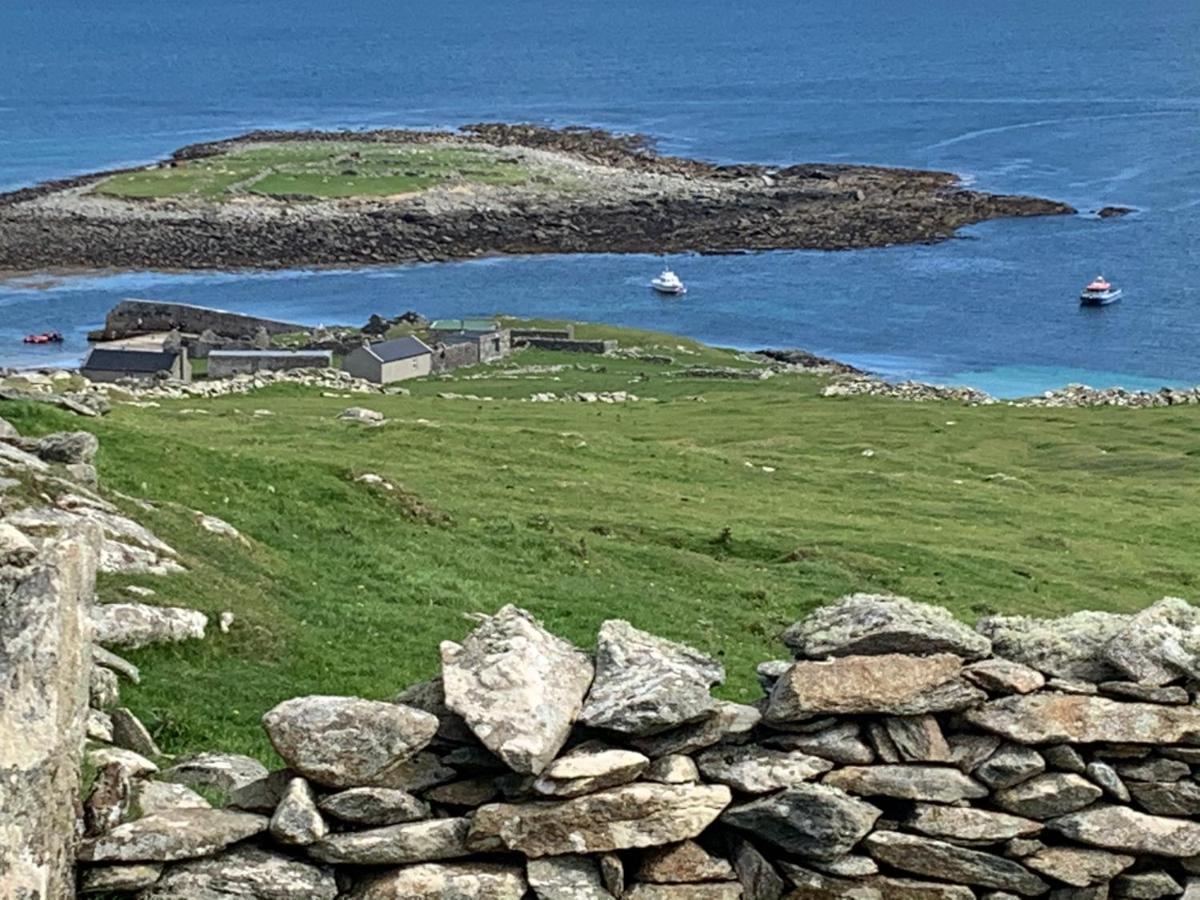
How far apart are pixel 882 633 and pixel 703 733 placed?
2256 millimetres

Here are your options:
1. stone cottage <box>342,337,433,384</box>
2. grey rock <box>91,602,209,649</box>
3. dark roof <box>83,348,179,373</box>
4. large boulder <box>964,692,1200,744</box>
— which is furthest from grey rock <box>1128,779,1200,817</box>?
dark roof <box>83,348,179,373</box>

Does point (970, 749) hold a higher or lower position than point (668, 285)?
higher

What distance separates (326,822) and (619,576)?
68.4 ft

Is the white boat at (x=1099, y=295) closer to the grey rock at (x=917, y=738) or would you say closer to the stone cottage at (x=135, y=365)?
the stone cottage at (x=135, y=365)

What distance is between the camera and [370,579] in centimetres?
3111

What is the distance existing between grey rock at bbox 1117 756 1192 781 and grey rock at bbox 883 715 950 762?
1780 mm

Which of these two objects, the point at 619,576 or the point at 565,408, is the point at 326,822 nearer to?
the point at 619,576

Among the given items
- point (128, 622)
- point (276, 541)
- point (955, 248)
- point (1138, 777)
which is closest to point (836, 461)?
point (276, 541)

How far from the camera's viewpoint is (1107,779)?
51.9 feet

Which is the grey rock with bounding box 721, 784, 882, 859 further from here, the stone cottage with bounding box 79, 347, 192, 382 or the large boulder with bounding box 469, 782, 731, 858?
the stone cottage with bounding box 79, 347, 192, 382

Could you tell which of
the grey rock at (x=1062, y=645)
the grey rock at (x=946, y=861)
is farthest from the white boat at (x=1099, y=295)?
the grey rock at (x=946, y=861)

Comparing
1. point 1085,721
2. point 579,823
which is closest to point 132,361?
point 579,823

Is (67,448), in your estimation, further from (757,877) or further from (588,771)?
(757,877)

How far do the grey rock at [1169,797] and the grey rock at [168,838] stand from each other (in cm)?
825
